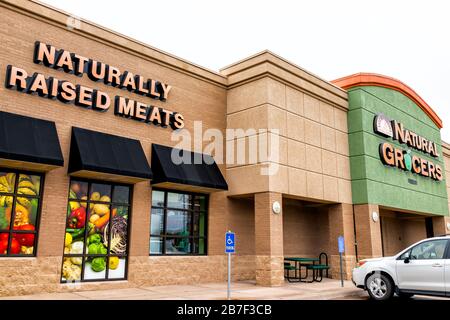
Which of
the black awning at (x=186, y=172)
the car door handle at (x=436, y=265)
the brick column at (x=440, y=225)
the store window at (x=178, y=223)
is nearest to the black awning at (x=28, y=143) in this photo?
the black awning at (x=186, y=172)

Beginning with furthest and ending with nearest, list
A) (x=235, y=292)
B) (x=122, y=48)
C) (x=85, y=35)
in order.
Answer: (x=122, y=48) < (x=85, y=35) < (x=235, y=292)

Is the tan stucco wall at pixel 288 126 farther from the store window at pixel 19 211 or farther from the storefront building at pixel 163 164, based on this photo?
the store window at pixel 19 211

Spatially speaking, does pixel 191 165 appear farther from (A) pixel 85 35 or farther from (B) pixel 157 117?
(A) pixel 85 35

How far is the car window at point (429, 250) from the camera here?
37.0 ft

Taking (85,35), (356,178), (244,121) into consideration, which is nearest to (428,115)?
(356,178)

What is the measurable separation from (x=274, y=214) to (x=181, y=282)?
14.6ft

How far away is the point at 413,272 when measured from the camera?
11.4 metres

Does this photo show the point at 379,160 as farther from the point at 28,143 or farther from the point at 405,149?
the point at 28,143

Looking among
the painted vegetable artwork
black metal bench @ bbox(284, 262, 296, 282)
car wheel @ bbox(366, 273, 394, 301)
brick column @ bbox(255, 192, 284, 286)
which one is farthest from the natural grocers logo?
the painted vegetable artwork

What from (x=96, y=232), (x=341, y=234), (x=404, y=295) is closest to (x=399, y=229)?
(x=341, y=234)

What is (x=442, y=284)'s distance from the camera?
424 inches

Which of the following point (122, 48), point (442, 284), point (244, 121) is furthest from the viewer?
point (244, 121)

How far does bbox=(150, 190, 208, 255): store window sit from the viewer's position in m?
15.5

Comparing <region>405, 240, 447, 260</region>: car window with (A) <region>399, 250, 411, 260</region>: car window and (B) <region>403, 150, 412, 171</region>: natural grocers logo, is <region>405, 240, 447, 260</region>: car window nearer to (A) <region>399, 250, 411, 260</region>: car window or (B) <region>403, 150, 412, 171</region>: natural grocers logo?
(A) <region>399, 250, 411, 260</region>: car window
